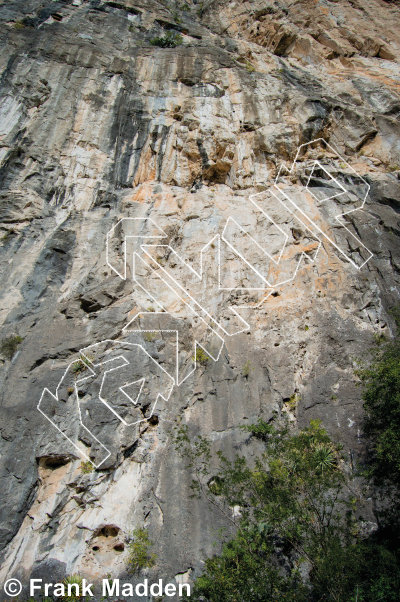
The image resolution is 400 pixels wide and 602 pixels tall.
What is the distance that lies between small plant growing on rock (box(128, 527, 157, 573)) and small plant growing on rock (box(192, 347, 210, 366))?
5.26 m

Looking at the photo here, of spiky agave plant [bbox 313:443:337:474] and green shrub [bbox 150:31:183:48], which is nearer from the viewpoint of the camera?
spiky agave plant [bbox 313:443:337:474]

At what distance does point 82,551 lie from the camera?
9.20m

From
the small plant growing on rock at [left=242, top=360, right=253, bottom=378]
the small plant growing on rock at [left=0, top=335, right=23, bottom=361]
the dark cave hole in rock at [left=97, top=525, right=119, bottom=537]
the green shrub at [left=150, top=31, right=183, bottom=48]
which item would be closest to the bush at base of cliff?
the small plant growing on rock at [left=242, top=360, right=253, bottom=378]

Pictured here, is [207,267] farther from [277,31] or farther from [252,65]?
[277,31]

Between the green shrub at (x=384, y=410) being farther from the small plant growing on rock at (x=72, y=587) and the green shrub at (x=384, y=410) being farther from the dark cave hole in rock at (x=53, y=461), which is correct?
the dark cave hole in rock at (x=53, y=461)

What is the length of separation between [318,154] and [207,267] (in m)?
8.98

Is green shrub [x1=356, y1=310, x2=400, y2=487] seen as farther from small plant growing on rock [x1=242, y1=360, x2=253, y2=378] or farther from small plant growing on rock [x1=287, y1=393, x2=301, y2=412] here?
small plant growing on rock [x1=242, y1=360, x2=253, y2=378]

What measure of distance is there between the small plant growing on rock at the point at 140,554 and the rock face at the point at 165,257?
183 millimetres

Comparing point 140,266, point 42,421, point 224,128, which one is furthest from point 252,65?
point 42,421

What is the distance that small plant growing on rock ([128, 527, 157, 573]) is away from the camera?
8.94 meters

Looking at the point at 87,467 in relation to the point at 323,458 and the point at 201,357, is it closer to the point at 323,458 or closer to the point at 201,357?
the point at 201,357

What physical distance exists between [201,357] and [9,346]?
20.9 ft
